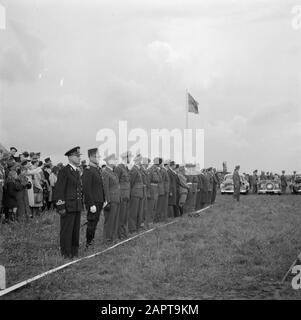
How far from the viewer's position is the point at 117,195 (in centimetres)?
1141

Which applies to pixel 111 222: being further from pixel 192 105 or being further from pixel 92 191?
pixel 192 105

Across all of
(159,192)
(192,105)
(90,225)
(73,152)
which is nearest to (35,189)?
(159,192)

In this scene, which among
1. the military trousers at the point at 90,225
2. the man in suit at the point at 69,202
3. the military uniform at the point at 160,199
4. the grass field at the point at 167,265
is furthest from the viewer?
the military uniform at the point at 160,199

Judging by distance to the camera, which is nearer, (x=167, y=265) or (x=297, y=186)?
(x=167, y=265)

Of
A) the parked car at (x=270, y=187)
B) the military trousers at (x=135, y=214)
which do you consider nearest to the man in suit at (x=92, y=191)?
the military trousers at (x=135, y=214)

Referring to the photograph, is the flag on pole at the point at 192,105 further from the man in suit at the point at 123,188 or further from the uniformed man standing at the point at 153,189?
the man in suit at the point at 123,188

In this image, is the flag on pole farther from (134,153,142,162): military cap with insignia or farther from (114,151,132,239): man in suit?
(114,151,132,239): man in suit

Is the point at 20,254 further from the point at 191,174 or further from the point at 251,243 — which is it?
the point at 191,174

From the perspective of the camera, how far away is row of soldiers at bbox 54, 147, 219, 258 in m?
8.99

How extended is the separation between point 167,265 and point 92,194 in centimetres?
312

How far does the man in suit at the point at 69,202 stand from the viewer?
8828mm

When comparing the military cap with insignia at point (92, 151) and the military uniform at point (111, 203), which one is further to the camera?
the military uniform at point (111, 203)

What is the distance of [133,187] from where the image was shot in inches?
514

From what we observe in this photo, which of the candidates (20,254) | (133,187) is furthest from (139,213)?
(20,254)
